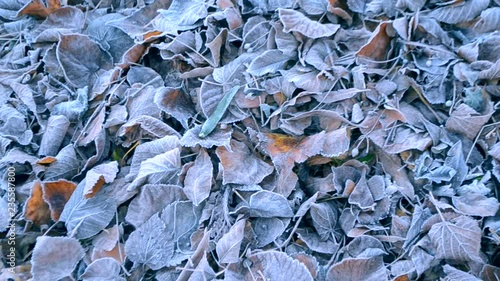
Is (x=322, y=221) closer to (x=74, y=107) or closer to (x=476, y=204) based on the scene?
(x=476, y=204)

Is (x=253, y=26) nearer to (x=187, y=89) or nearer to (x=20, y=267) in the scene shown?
(x=187, y=89)

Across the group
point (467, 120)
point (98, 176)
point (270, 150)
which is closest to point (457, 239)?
point (467, 120)

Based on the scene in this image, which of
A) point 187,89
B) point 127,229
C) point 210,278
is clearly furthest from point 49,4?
point 210,278

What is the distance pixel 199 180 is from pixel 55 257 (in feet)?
0.74

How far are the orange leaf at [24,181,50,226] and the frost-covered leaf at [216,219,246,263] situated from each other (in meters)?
0.27

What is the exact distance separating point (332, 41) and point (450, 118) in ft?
0.70

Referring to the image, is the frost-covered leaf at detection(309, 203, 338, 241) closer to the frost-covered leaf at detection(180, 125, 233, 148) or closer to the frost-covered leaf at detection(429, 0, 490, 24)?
the frost-covered leaf at detection(180, 125, 233, 148)

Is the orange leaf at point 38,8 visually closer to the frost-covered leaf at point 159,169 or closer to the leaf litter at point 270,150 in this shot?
the leaf litter at point 270,150

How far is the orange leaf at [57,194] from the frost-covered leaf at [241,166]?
23cm

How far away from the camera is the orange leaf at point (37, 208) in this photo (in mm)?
758

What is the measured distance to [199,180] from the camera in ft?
2.43

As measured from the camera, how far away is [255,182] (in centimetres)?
74

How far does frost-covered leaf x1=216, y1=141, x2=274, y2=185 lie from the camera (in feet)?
2.42

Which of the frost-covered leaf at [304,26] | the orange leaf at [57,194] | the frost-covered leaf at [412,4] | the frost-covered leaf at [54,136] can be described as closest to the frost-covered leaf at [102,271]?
the orange leaf at [57,194]
